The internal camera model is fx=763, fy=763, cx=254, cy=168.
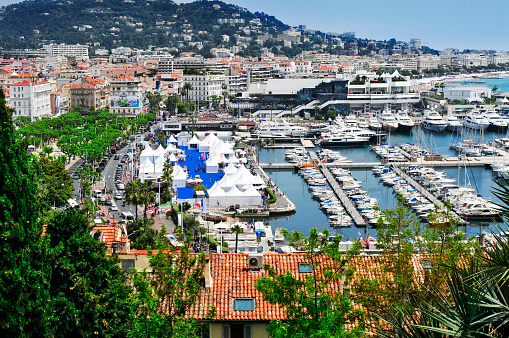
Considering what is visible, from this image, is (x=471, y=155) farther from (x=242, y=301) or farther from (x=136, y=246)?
(x=242, y=301)

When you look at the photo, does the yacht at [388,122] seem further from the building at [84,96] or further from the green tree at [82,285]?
the green tree at [82,285]

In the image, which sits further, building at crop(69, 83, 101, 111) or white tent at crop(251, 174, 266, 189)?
building at crop(69, 83, 101, 111)

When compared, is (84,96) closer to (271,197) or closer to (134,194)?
(271,197)

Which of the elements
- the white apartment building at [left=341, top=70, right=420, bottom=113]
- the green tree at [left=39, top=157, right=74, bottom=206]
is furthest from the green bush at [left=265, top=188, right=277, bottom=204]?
the white apartment building at [left=341, top=70, right=420, bottom=113]

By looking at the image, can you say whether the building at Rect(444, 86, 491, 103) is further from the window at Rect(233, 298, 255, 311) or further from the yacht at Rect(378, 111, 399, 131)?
the window at Rect(233, 298, 255, 311)

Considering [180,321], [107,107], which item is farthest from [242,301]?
[107,107]
